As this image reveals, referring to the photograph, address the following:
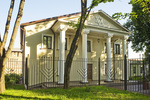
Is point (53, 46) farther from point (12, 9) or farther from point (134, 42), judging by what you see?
point (134, 42)

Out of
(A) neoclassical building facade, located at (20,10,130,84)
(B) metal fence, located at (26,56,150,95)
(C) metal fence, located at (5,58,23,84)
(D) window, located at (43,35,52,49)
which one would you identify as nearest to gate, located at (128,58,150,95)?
(B) metal fence, located at (26,56,150,95)

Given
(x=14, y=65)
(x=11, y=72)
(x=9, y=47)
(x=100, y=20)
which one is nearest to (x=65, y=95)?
(x=9, y=47)

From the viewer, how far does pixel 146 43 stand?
825 inches

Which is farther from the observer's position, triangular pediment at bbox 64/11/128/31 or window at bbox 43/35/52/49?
triangular pediment at bbox 64/11/128/31

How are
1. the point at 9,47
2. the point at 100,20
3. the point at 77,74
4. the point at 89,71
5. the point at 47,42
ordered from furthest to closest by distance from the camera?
1. the point at 89,71
2. the point at 100,20
3. the point at 77,74
4. the point at 47,42
5. the point at 9,47

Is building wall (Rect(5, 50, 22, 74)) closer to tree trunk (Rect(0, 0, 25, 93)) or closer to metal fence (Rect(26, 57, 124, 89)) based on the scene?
metal fence (Rect(26, 57, 124, 89))

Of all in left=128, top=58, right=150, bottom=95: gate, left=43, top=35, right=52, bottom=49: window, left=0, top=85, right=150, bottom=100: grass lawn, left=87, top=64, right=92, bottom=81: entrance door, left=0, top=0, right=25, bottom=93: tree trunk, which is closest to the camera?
left=0, top=85, right=150, bottom=100: grass lawn

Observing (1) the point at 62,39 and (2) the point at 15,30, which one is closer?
(2) the point at 15,30

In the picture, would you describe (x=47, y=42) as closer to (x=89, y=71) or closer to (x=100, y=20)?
(x=89, y=71)

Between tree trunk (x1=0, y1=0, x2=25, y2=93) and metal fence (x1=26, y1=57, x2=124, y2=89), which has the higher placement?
tree trunk (x1=0, y1=0, x2=25, y2=93)

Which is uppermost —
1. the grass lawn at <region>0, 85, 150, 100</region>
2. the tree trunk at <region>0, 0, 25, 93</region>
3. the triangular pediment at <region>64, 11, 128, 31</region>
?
the triangular pediment at <region>64, 11, 128, 31</region>

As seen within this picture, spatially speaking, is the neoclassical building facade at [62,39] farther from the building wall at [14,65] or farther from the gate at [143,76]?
the gate at [143,76]

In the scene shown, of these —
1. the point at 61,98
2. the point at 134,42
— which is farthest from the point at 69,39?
the point at 134,42

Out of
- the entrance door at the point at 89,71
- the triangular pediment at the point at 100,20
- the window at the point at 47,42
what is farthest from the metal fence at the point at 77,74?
the triangular pediment at the point at 100,20
